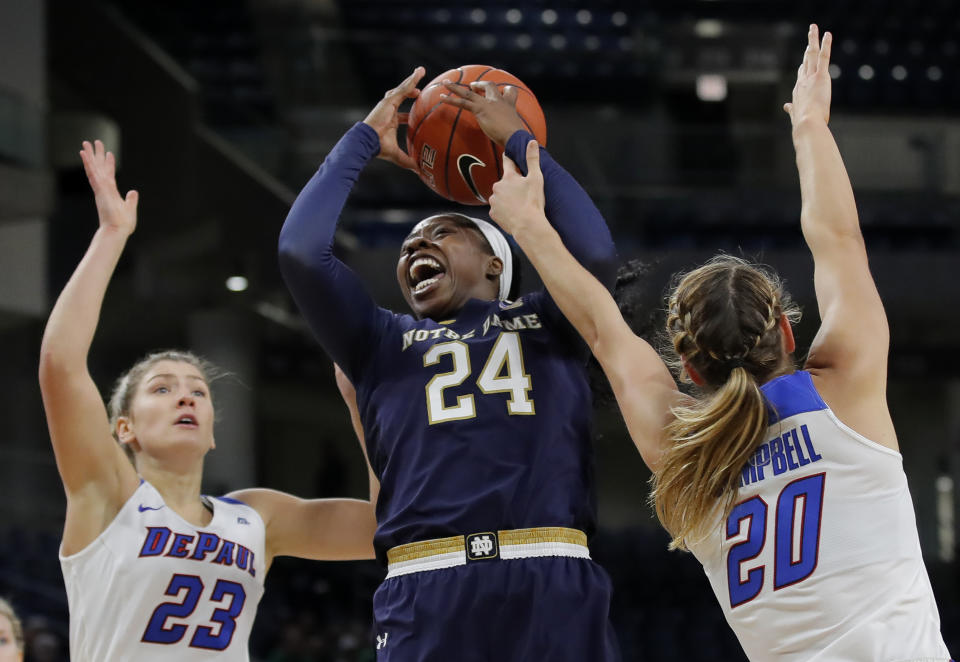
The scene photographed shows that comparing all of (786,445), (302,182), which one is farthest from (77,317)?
(302,182)

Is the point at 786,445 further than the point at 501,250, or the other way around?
the point at 501,250

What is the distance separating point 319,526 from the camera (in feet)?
11.7

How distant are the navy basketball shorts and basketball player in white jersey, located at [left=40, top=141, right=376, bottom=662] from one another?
883mm

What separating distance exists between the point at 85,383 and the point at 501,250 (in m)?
1.19

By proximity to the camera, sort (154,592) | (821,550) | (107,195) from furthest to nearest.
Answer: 1. (154,592)
2. (107,195)
3. (821,550)

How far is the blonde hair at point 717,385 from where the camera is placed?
234 cm

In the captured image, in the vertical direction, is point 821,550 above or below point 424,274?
below

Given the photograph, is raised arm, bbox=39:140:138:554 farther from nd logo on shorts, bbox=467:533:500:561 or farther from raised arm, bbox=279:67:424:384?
nd logo on shorts, bbox=467:533:500:561

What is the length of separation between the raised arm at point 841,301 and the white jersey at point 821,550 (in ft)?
0.17

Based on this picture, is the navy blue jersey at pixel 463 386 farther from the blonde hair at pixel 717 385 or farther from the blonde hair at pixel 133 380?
the blonde hair at pixel 133 380

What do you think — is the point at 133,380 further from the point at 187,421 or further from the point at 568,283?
the point at 568,283

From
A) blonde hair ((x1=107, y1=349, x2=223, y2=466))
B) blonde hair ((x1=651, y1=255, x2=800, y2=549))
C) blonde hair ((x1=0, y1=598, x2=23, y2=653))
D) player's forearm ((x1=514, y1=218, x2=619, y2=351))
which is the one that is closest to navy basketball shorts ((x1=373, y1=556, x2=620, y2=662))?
blonde hair ((x1=651, y1=255, x2=800, y2=549))

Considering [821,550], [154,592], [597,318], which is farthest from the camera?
[154,592]

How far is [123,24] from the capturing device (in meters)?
12.2
